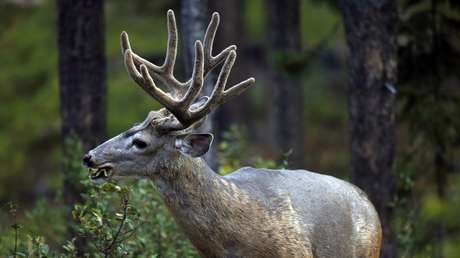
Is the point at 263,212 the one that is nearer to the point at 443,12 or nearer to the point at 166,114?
the point at 166,114

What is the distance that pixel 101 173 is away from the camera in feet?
26.7

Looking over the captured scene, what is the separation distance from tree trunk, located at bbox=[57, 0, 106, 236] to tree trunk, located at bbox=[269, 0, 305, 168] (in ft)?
18.8

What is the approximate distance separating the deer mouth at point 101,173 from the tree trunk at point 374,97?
391 centimetres

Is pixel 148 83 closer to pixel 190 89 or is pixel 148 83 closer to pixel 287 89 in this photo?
pixel 190 89

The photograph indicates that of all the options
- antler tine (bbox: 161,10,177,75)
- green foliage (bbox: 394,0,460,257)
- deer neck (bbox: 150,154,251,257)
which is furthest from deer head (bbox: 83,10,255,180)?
green foliage (bbox: 394,0,460,257)

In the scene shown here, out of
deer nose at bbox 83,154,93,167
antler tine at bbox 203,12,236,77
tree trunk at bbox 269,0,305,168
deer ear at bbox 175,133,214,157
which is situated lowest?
tree trunk at bbox 269,0,305,168

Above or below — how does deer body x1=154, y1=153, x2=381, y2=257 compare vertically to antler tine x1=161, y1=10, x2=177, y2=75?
below

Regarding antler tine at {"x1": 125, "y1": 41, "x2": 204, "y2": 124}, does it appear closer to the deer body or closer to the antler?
the antler

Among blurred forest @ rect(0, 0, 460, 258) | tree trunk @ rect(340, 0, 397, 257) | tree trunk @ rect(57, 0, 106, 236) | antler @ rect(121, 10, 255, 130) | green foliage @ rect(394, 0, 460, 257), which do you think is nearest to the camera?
antler @ rect(121, 10, 255, 130)

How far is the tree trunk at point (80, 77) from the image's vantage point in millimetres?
12117

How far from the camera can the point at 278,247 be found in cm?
809

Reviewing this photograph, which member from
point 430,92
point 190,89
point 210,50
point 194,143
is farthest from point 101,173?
point 430,92

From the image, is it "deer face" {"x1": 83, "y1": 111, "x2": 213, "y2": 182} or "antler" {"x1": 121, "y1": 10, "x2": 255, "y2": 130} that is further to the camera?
"deer face" {"x1": 83, "y1": 111, "x2": 213, "y2": 182}

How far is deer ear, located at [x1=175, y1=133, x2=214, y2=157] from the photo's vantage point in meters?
7.96
